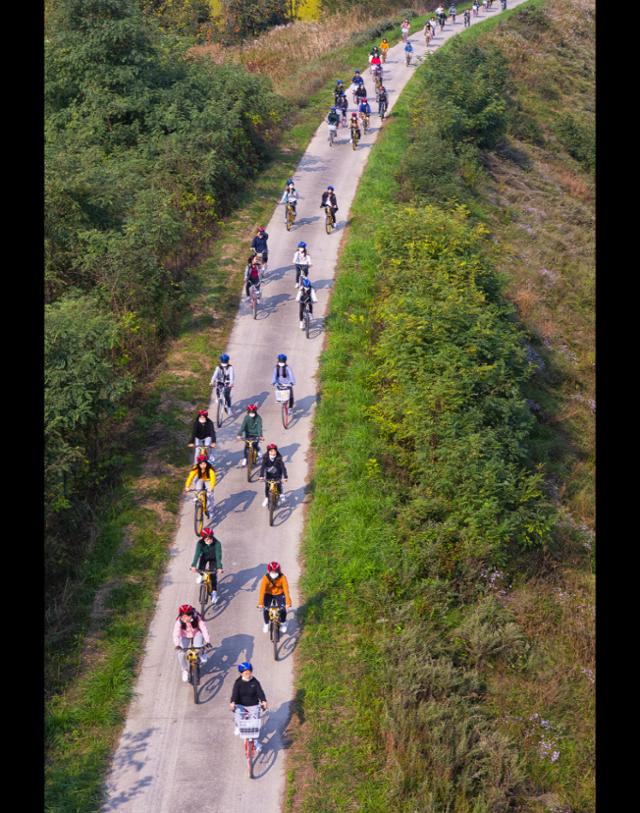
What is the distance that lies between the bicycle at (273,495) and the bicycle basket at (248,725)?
6451 mm

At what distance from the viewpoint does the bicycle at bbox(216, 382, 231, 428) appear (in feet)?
77.2

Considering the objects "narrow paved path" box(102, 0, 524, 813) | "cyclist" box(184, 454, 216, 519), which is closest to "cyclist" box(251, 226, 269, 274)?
"narrow paved path" box(102, 0, 524, 813)

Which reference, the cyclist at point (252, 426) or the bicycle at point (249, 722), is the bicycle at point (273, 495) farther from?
the bicycle at point (249, 722)

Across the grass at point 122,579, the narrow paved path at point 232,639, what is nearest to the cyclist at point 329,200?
the narrow paved path at point 232,639

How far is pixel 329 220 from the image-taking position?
1391 inches

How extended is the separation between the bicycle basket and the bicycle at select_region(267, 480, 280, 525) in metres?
6.45

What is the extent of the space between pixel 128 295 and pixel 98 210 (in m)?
3.78

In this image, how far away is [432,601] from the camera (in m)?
19.2

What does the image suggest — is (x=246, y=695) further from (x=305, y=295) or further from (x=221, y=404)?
(x=305, y=295)

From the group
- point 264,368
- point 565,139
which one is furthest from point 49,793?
point 565,139

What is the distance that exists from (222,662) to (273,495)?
174 inches

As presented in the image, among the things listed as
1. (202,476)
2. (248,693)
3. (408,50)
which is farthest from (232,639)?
(408,50)

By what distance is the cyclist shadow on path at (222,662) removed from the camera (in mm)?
16766
